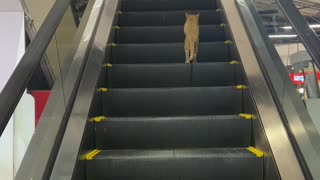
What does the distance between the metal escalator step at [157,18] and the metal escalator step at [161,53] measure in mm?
779

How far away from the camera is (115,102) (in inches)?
127

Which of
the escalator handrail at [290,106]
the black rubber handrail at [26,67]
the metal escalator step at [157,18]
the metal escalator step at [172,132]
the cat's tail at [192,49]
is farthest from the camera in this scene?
the metal escalator step at [157,18]

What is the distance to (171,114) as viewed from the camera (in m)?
3.23

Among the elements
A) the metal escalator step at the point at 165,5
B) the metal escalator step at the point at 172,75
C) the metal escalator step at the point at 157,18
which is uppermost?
the metal escalator step at the point at 165,5

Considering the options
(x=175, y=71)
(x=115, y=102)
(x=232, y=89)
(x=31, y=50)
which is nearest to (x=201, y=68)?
(x=175, y=71)

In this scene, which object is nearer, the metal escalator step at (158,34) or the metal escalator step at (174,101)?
the metal escalator step at (174,101)

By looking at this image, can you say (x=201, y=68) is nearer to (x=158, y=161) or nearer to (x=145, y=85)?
(x=145, y=85)

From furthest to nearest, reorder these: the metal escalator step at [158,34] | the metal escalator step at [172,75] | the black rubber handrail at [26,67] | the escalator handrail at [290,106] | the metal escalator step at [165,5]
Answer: the metal escalator step at [165,5], the metal escalator step at [158,34], the metal escalator step at [172,75], the escalator handrail at [290,106], the black rubber handrail at [26,67]

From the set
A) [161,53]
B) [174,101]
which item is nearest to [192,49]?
[161,53]

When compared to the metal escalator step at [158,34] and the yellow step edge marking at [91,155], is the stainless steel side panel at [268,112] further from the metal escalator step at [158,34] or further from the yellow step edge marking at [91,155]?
the yellow step edge marking at [91,155]

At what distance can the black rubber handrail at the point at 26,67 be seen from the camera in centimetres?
161

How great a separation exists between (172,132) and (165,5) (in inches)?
Result: 109

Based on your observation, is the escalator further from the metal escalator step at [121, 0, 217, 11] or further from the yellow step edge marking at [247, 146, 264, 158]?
the metal escalator step at [121, 0, 217, 11]

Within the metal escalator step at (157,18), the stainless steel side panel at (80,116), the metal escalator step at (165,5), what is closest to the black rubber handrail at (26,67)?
the stainless steel side panel at (80,116)
